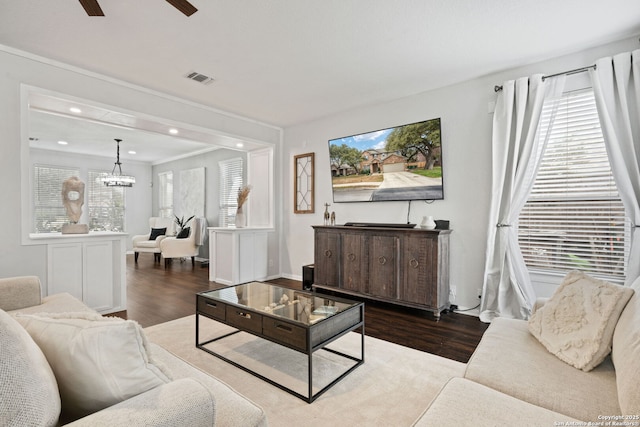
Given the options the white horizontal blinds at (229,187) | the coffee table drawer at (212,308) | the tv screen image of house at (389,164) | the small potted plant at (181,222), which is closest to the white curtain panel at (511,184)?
the tv screen image of house at (389,164)

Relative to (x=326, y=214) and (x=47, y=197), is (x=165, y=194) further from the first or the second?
(x=326, y=214)

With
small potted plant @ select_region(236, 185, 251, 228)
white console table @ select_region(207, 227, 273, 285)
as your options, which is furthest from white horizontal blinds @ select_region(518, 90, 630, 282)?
small potted plant @ select_region(236, 185, 251, 228)

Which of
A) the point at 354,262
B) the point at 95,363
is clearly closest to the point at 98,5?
the point at 95,363

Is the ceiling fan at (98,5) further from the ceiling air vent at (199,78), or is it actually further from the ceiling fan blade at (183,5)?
the ceiling air vent at (199,78)

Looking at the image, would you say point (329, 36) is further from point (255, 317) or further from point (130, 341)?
point (130, 341)

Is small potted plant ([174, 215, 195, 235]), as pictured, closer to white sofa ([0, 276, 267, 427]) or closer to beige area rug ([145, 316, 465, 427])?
beige area rug ([145, 316, 465, 427])

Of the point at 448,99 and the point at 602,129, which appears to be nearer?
the point at 602,129

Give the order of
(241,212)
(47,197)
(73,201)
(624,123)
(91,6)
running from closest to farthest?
(91,6), (624,123), (73,201), (241,212), (47,197)

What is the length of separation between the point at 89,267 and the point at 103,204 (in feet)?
19.6

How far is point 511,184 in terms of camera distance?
10.5 feet

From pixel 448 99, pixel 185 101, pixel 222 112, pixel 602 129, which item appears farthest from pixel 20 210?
pixel 602 129

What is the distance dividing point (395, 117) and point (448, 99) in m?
0.70

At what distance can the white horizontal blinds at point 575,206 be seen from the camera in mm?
2836

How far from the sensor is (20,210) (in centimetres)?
299
